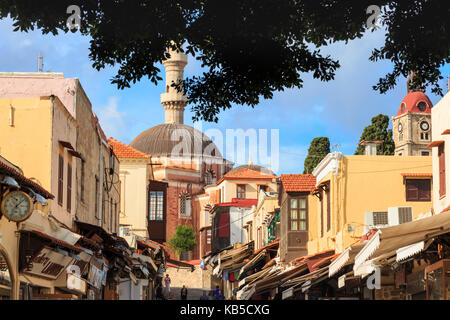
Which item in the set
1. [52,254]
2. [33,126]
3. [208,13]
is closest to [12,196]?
[52,254]

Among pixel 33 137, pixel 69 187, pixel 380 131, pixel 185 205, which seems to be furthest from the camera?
pixel 185 205

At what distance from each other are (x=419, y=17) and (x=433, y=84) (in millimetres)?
1436

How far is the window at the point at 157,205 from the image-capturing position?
53.1 meters

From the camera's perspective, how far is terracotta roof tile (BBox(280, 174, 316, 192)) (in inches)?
1345

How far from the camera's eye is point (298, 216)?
34500 mm

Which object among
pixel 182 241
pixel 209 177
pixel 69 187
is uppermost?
pixel 209 177

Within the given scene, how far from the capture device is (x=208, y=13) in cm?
946

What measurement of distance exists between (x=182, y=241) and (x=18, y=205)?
79519 millimetres

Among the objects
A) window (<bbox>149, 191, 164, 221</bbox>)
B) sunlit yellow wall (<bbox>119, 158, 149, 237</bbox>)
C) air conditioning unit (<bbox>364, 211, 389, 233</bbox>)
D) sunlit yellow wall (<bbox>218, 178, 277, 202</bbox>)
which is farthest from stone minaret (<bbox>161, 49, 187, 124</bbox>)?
air conditioning unit (<bbox>364, 211, 389, 233</bbox>)

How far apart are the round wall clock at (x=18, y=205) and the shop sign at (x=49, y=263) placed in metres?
2.45

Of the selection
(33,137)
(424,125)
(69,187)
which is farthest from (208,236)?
(33,137)

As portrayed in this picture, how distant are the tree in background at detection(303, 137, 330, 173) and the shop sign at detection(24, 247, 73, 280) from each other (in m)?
52.6

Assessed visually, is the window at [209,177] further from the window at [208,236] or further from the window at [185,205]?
the window at [208,236]

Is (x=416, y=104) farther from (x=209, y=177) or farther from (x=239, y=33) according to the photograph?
(x=239, y=33)
